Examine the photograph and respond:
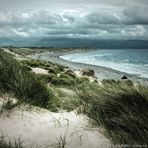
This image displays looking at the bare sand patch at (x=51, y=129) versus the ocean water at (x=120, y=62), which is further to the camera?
the ocean water at (x=120, y=62)

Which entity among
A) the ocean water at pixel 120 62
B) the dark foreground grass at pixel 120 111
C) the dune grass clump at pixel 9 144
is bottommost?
the ocean water at pixel 120 62

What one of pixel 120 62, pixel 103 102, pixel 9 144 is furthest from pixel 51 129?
pixel 120 62

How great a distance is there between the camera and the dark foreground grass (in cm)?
433

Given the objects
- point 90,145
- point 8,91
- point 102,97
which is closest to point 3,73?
point 8,91

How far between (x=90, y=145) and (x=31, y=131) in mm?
1052

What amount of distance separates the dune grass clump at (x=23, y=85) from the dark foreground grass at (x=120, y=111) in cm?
99

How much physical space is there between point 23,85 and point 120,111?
7.23 feet

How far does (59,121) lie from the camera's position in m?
4.96

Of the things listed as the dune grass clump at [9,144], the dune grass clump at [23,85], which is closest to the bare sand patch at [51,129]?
the dune grass clump at [9,144]

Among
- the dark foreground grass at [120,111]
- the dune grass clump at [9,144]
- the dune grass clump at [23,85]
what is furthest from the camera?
the dune grass clump at [23,85]

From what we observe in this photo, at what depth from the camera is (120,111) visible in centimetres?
472

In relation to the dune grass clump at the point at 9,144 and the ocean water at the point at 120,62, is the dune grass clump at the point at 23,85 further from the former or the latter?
the ocean water at the point at 120,62

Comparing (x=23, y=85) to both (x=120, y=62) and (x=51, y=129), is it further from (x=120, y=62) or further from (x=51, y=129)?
(x=120, y=62)

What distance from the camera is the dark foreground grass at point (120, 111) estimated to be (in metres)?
4.33
